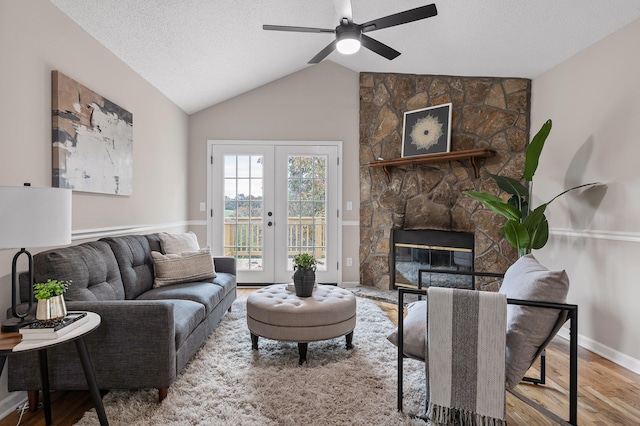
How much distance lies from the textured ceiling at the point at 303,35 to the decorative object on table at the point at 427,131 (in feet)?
1.63

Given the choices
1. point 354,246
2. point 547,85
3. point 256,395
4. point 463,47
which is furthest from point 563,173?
point 256,395

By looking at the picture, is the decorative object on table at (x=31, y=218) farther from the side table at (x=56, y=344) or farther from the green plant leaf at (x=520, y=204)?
the green plant leaf at (x=520, y=204)

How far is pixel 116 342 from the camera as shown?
1924 mm

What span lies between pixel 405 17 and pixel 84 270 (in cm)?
258

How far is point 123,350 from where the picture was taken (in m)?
1.93

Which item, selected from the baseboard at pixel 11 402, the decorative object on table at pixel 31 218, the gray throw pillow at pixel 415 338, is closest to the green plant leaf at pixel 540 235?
the gray throw pillow at pixel 415 338

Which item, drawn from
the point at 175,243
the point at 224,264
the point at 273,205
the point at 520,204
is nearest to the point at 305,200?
the point at 273,205

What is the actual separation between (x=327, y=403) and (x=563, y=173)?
9.78 feet

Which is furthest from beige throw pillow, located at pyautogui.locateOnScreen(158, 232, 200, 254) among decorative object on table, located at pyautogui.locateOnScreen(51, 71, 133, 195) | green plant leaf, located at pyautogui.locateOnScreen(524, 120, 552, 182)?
green plant leaf, located at pyautogui.locateOnScreen(524, 120, 552, 182)

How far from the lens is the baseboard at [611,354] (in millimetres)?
2614

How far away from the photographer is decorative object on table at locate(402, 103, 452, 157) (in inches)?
170

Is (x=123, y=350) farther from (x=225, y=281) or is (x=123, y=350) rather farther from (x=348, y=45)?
(x=348, y=45)

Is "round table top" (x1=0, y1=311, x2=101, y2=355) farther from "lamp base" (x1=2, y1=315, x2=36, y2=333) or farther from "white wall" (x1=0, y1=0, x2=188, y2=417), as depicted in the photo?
"white wall" (x1=0, y1=0, x2=188, y2=417)

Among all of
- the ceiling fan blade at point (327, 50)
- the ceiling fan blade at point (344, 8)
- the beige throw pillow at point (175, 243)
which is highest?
the ceiling fan blade at point (344, 8)
